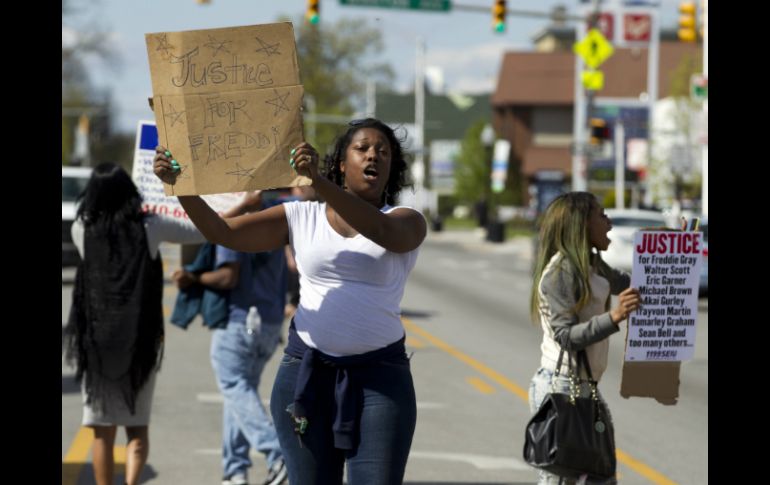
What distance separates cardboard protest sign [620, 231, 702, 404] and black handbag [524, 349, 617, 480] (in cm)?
16

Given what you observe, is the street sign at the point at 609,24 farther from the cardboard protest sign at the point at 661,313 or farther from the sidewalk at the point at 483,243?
the cardboard protest sign at the point at 661,313

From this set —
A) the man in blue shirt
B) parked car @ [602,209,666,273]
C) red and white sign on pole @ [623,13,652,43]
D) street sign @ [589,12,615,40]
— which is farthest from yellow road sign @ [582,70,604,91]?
the man in blue shirt

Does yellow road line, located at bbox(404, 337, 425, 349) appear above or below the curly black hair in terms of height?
below

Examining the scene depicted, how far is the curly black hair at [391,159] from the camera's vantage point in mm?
4906

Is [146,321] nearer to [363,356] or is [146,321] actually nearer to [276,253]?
[276,253]

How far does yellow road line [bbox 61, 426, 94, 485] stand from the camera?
8.28 meters

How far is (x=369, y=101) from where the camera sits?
309ft

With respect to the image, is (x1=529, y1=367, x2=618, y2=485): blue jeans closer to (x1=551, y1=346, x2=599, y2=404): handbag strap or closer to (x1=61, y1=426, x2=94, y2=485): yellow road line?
(x1=551, y1=346, x2=599, y2=404): handbag strap

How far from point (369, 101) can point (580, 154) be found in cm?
5822

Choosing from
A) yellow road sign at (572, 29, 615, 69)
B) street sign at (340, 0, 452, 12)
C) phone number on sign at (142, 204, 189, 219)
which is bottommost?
phone number on sign at (142, 204, 189, 219)

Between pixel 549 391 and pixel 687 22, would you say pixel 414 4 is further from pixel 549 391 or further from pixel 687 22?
→ pixel 549 391

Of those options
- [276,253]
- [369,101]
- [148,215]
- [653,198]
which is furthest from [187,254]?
[369,101]

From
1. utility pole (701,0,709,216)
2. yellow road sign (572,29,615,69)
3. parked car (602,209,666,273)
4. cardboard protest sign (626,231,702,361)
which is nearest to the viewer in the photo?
cardboard protest sign (626,231,702,361)

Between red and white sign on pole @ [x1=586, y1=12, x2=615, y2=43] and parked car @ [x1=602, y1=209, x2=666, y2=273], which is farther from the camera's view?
red and white sign on pole @ [x1=586, y1=12, x2=615, y2=43]
